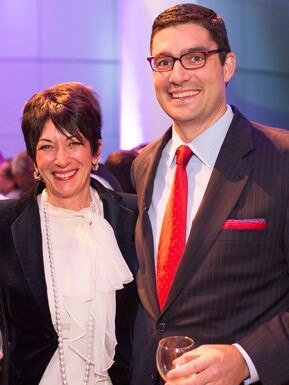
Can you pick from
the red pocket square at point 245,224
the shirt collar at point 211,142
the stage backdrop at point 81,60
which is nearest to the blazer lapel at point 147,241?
the shirt collar at point 211,142

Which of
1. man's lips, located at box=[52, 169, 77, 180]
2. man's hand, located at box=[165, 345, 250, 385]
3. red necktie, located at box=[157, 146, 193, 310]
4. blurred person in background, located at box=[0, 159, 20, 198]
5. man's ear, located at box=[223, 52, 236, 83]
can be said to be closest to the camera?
man's hand, located at box=[165, 345, 250, 385]

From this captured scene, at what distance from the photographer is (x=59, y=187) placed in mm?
2830

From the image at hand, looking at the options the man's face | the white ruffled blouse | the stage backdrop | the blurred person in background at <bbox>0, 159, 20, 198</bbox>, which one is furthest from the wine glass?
the stage backdrop

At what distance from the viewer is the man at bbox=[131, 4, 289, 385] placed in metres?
2.35

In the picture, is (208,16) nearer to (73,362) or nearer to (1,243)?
(1,243)

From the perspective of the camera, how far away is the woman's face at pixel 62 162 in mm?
2779

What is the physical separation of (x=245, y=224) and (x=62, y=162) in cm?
81

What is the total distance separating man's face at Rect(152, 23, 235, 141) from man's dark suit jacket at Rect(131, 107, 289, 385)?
0.61 feet

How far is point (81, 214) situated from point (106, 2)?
7.29 metres

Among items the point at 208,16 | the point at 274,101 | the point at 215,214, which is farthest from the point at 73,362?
the point at 274,101

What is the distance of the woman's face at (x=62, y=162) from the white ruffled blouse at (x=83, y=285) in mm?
120

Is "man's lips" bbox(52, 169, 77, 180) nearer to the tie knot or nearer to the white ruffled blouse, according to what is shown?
the white ruffled blouse

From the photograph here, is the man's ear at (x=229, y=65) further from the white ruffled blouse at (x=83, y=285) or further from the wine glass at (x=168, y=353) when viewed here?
the wine glass at (x=168, y=353)

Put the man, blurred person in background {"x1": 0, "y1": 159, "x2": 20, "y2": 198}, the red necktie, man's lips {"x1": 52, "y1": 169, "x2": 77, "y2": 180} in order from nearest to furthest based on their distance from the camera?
the man < the red necktie < man's lips {"x1": 52, "y1": 169, "x2": 77, "y2": 180} < blurred person in background {"x1": 0, "y1": 159, "x2": 20, "y2": 198}
